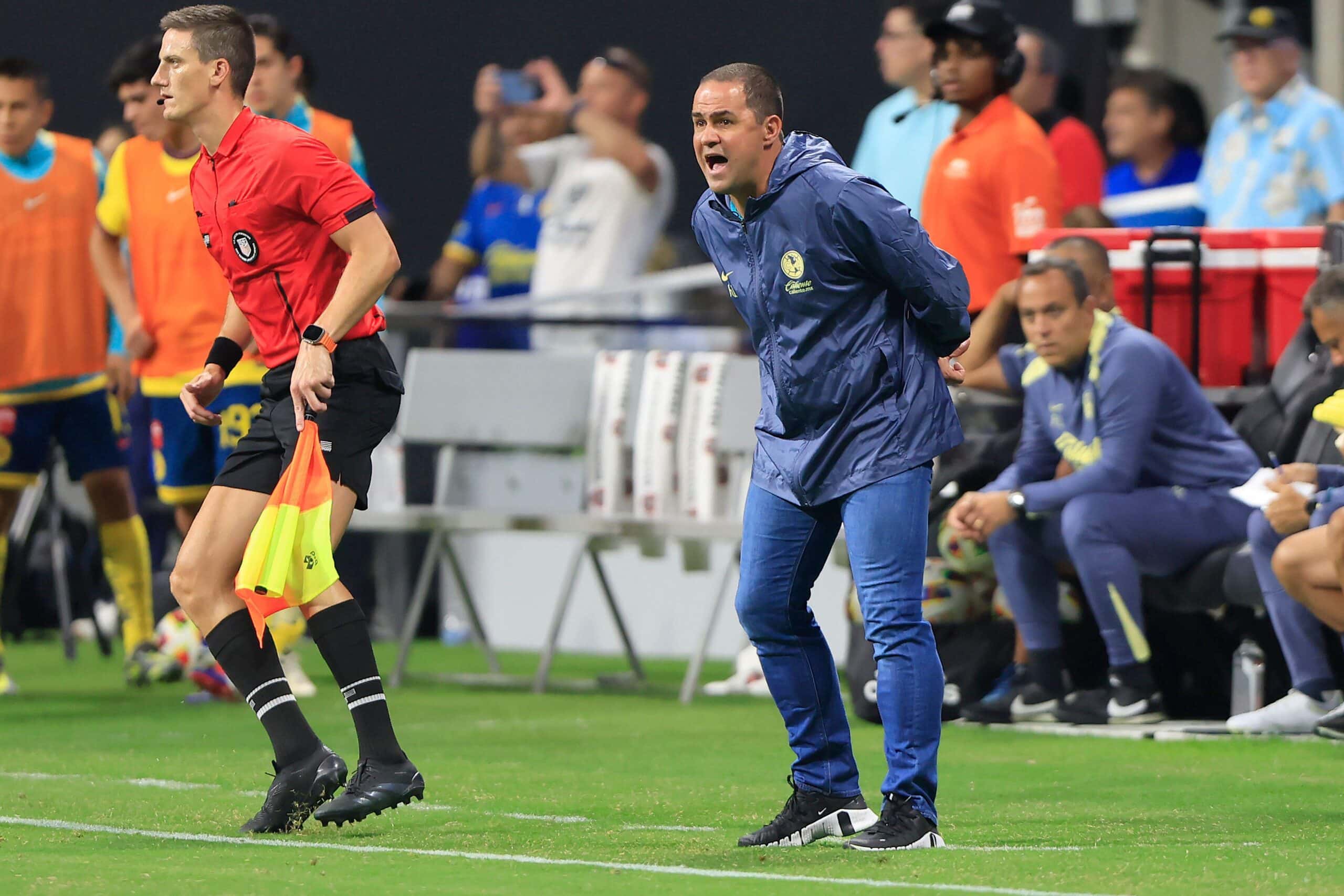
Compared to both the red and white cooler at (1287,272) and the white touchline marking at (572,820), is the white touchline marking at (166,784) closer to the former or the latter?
the white touchline marking at (572,820)

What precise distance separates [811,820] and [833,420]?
36.8 inches

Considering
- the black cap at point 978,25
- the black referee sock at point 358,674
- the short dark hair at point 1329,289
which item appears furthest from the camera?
the black cap at point 978,25

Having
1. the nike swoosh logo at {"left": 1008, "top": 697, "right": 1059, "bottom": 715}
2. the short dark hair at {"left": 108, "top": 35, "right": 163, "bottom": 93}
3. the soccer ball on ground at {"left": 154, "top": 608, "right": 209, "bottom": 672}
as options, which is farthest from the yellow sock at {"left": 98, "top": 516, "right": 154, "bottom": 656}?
the nike swoosh logo at {"left": 1008, "top": 697, "right": 1059, "bottom": 715}

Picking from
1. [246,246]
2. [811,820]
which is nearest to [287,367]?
[246,246]

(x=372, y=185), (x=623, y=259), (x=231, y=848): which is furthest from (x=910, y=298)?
(x=372, y=185)

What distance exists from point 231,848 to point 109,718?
362 centimetres

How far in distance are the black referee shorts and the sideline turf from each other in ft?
2.84

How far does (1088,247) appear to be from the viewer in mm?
8602

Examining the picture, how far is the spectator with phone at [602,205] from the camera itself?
473 inches

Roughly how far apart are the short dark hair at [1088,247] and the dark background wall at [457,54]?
17.7 ft

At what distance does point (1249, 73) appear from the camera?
10453mm

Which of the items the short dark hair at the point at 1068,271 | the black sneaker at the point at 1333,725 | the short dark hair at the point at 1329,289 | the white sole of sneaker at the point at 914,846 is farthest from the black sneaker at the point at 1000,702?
the white sole of sneaker at the point at 914,846

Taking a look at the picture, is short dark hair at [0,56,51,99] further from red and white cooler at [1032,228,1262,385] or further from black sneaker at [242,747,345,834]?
black sneaker at [242,747,345,834]

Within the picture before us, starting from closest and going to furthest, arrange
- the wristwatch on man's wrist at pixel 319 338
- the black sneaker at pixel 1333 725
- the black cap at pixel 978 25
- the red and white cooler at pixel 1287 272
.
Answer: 1. the wristwatch on man's wrist at pixel 319 338
2. the black sneaker at pixel 1333 725
3. the red and white cooler at pixel 1287 272
4. the black cap at pixel 978 25
